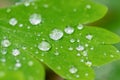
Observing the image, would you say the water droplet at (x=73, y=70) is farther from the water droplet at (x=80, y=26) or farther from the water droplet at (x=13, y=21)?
the water droplet at (x=13, y=21)

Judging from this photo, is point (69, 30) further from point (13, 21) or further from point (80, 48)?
point (13, 21)

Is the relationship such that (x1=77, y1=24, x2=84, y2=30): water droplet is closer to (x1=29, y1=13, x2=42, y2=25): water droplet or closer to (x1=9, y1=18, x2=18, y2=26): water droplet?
(x1=29, y1=13, x2=42, y2=25): water droplet

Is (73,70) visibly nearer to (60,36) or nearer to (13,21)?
(60,36)

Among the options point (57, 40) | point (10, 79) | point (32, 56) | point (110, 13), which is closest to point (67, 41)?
point (57, 40)

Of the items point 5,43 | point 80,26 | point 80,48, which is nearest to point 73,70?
point 80,48

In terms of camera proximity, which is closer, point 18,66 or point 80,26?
point 18,66

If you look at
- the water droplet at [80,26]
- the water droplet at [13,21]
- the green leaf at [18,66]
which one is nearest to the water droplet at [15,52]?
the green leaf at [18,66]

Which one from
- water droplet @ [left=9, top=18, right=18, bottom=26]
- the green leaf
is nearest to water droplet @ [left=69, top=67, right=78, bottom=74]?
the green leaf

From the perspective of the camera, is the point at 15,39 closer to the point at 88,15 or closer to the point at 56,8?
the point at 56,8


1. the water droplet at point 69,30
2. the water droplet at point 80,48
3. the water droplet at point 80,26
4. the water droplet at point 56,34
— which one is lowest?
the water droplet at point 80,48
